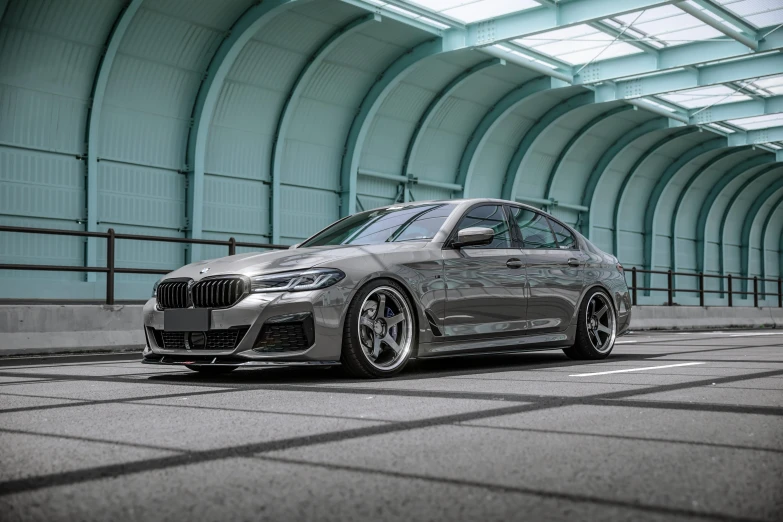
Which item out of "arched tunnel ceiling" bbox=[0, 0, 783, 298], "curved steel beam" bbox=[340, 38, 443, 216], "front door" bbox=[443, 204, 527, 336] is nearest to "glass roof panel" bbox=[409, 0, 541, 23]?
"arched tunnel ceiling" bbox=[0, 0, 783, 298]

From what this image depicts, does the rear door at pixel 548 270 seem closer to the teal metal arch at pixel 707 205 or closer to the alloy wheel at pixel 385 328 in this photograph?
the alloy wheel at pixel 385 328

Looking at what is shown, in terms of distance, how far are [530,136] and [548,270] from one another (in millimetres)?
20287

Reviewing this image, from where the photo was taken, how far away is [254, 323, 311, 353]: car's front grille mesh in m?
6.49

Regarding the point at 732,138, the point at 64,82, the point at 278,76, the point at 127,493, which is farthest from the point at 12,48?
the point at 732,138

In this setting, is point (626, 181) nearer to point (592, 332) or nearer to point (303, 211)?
point (303, 211)

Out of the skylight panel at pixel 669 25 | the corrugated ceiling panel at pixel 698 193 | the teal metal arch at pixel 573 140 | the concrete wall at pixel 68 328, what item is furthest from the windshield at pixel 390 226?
Answer: the corrugated ceiling panel at pixel 698 193

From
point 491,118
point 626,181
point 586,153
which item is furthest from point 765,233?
point 491,118

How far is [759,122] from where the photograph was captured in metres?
31.9

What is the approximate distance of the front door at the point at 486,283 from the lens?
7559 mm

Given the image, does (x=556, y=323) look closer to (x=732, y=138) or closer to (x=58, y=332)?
(x=58, y=332)

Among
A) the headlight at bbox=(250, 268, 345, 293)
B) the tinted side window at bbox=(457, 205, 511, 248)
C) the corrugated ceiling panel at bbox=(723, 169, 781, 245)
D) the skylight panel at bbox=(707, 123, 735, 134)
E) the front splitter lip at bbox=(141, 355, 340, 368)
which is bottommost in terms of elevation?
the front splitter lip at bbox=(141, 355, 340, 368)

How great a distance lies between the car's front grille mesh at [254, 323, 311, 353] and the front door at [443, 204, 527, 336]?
148 centimetres

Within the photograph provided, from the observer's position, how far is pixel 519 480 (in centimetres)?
314

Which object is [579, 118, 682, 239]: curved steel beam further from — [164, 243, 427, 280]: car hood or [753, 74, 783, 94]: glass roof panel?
[164, 243, 427, 280]: car hood
